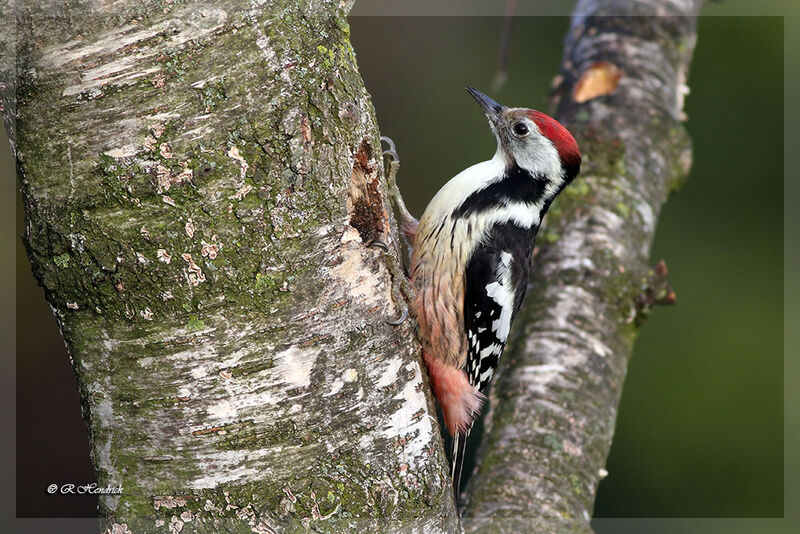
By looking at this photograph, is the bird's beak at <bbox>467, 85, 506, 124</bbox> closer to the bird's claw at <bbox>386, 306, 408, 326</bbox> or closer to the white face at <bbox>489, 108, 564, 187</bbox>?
the white face at <bbox>489, 108, 564, 187</bbox>

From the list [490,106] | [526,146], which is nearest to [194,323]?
[526,146]

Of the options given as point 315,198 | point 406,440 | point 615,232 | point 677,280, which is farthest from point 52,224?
point 677,280

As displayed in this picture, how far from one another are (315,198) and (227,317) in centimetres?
24

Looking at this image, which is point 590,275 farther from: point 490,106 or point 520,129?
point 490,106

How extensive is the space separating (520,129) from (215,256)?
147 cm

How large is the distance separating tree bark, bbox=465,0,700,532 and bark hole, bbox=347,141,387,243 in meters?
0.97

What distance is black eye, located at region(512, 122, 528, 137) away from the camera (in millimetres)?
2424

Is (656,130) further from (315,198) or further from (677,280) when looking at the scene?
(315,198)

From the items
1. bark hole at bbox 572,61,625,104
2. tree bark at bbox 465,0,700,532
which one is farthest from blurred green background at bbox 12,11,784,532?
bark hole at bbox 572,61,625,104

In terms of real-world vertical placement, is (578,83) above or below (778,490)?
above

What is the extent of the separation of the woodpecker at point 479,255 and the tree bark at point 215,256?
75cm

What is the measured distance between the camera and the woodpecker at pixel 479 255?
218 cm

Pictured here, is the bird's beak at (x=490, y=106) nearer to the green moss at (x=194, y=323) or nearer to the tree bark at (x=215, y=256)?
the tree bark at (x=215, y=256)

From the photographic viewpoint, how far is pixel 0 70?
42.9 inches
